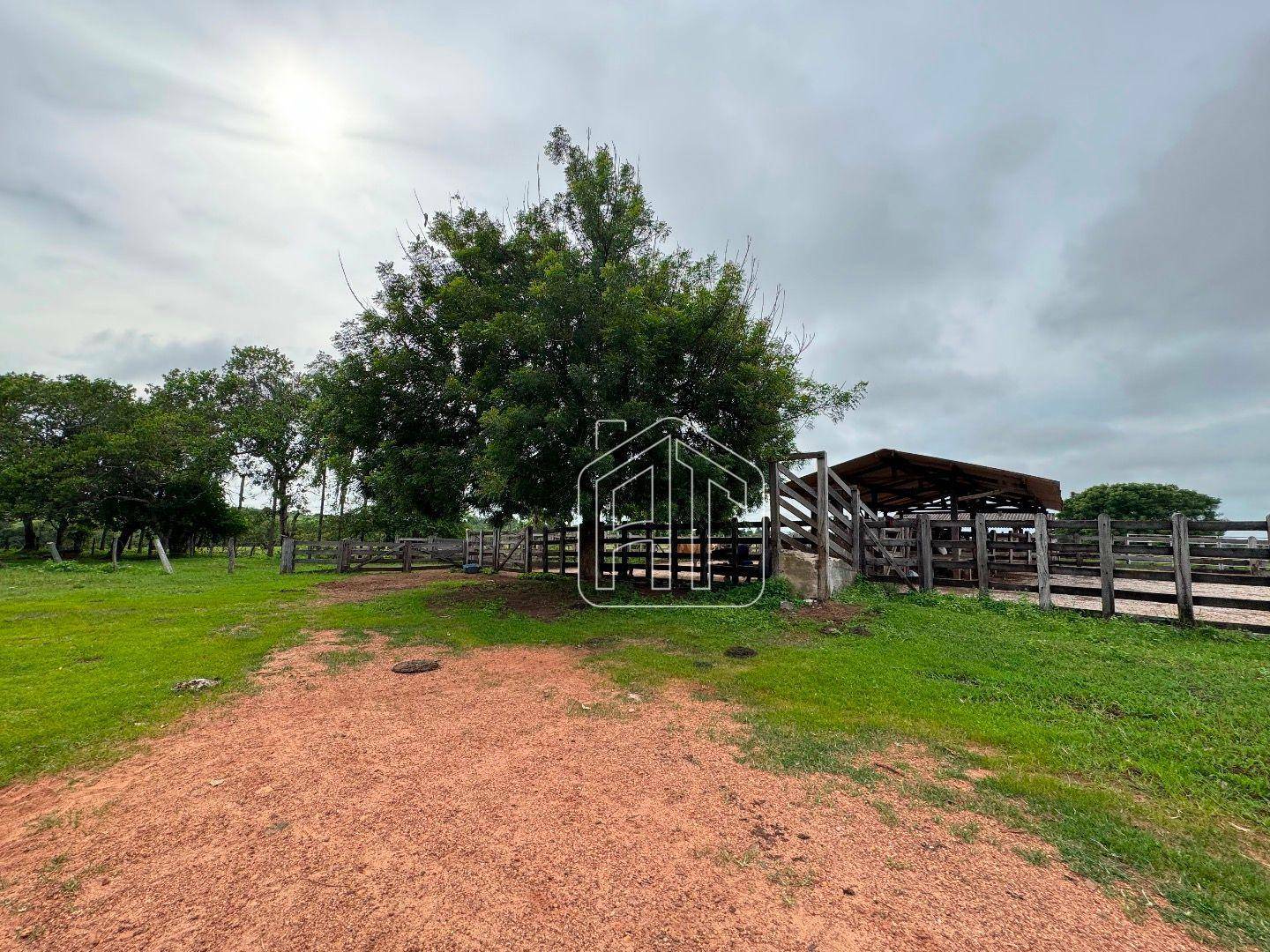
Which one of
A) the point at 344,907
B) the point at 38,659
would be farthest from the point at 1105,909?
the point at 38,659

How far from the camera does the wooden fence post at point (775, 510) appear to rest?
34.3 ft

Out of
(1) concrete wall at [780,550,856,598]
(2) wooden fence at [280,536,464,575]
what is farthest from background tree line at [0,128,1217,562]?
(2) wooden fence at [280,536,464,575]

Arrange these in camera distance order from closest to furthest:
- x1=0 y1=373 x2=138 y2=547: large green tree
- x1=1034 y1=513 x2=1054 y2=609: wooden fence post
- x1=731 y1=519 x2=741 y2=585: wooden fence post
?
1. x1=1034 y1=513 x2=1054 y2=609: wooden fence post
2. x1=731 y1=519 x2=741 y2=585: wooden fence post
3. x1=0 y1=373 x2=138 y2=547: large green tree

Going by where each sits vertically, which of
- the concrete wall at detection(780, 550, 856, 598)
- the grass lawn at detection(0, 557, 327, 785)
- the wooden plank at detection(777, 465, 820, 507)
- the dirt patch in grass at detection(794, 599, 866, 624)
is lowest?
the grass lawn at detection(0, 557, 327, 785)

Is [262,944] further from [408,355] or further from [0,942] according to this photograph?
[408,355]

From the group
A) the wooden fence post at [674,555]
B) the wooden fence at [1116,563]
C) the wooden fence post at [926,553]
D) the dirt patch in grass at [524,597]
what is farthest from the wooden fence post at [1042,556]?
the dirt patch in grass at [524,597]

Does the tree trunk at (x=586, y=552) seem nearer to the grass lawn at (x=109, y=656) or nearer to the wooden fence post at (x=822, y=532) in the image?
the wooden fence post at (x=822, y=532)

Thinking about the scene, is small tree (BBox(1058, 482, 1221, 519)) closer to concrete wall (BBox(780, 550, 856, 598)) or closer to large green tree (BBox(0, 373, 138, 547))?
concrete wall (BBox(780, 550, 856, 598))

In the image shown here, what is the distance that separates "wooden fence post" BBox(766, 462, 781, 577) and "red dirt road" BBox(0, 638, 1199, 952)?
6.60m

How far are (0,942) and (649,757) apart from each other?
3.38 metres

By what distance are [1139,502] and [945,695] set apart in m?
66.0

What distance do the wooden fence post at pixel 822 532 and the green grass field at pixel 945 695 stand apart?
702mm

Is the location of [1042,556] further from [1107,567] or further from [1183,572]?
[1183,572]

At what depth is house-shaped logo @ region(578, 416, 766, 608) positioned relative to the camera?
9758 mm
